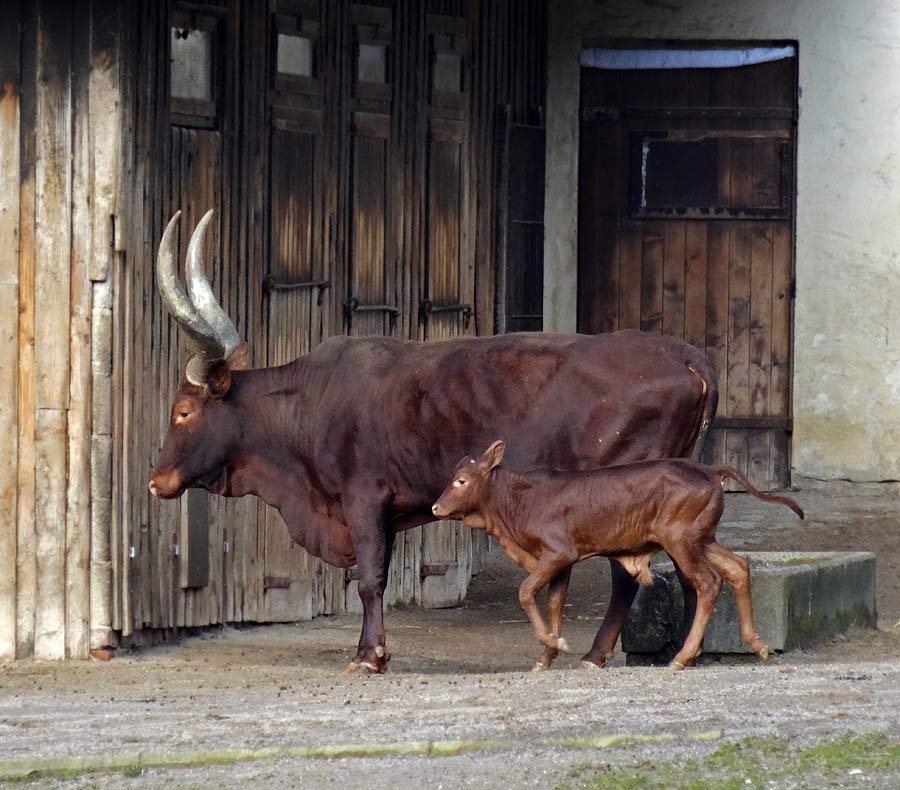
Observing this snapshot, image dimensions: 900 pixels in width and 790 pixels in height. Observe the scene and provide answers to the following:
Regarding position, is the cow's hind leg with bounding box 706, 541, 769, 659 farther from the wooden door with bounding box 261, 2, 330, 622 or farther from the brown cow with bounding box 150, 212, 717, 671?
the wooden door with bounding box 261, 2, 330, 622

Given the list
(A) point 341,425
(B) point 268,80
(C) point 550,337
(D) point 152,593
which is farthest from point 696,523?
(B) point 268,80

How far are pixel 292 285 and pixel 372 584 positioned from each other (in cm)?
256

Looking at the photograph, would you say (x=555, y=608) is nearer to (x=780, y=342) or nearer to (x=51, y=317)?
(x=51, y=317)

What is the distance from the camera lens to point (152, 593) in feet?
36.6

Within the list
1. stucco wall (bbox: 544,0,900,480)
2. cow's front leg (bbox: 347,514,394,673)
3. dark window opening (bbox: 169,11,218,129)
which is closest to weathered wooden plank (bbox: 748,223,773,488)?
stucco wall (bbox: 544,0,900,480)

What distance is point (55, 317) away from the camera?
35.0 ft

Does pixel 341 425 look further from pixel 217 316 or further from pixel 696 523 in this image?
pixel 696 523

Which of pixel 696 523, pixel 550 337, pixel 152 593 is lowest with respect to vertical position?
pixel 152 593

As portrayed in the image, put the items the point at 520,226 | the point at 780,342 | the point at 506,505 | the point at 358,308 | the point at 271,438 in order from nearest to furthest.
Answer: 1. the point at 506,505
2. the point at 271,438
3. the point at 358,308
4. the point at 520,226
5. the point at 780,342

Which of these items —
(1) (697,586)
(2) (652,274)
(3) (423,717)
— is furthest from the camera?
(2) (652,274)

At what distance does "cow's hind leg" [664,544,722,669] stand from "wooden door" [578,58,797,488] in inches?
223

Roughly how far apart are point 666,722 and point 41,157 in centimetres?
484

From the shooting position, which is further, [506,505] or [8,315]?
[8,315]

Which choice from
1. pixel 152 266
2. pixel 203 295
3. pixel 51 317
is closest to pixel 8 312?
pixel 51 317
